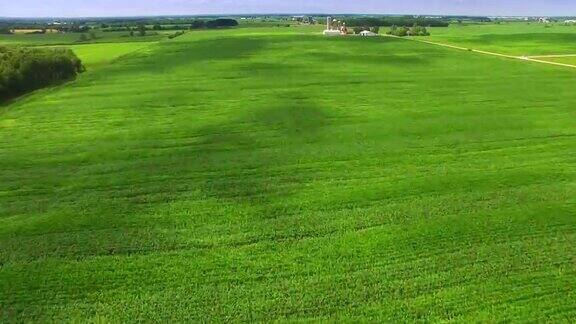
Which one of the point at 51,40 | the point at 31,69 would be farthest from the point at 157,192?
the point at 51,40

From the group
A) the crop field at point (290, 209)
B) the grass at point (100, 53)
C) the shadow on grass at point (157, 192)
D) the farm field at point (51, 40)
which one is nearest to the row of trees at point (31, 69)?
the crop field at point (290, 209)

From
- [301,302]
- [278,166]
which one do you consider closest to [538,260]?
[301,302]

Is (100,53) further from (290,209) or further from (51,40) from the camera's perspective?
(290,209)

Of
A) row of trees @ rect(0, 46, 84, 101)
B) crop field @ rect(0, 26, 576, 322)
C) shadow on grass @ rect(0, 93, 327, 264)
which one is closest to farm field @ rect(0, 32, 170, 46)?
row of trees @ rect(0, 46, 84, 101)

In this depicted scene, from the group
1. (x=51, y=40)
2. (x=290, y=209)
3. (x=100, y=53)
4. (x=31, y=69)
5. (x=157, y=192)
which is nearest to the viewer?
(x=290, y=209)

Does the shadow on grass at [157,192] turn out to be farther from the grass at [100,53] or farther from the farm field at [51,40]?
the farm field at [51,40]

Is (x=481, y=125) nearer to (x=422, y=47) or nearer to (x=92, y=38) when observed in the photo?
(x=422, y=47)
